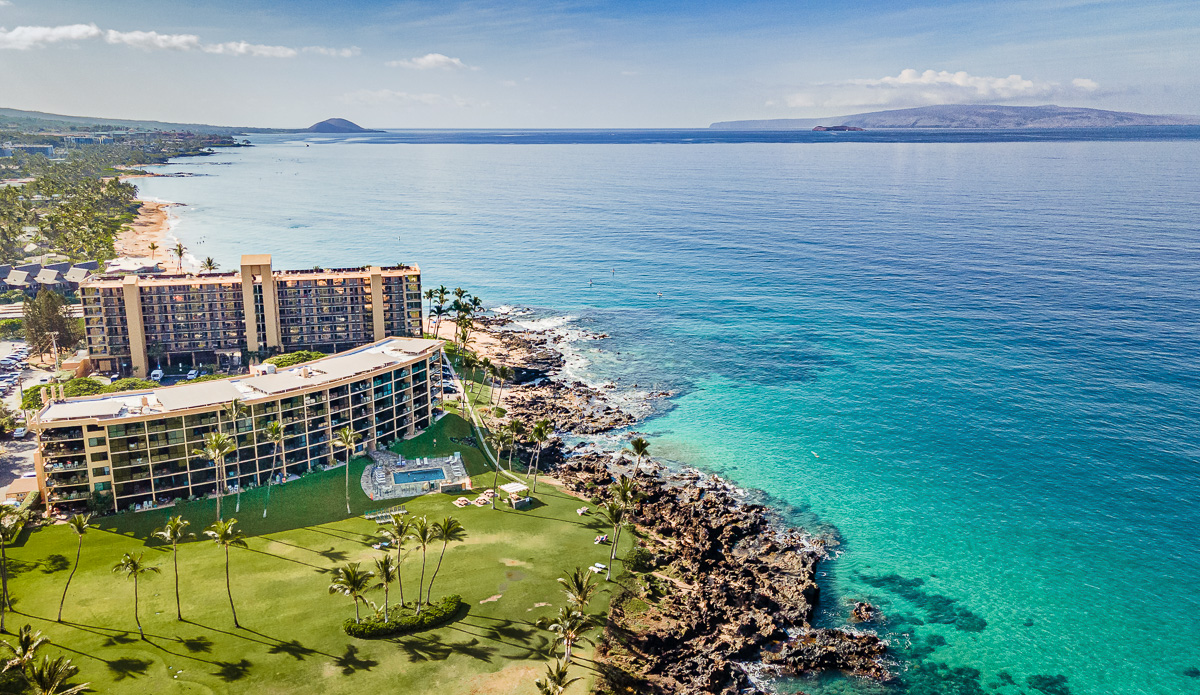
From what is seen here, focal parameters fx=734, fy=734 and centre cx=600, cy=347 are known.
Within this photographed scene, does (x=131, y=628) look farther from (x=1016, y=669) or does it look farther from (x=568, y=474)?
(x=1016, y=669)

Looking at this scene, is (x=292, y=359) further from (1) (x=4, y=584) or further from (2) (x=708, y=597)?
(2) (x=708, y=597)

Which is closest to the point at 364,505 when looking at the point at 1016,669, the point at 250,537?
the point at 250,537

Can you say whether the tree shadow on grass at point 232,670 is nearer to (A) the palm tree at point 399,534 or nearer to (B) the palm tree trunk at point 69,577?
(A) the palm tree at point 399,534

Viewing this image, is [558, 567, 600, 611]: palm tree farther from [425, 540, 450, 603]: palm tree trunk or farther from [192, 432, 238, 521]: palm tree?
[192, 432, 238, 521]: palm tree

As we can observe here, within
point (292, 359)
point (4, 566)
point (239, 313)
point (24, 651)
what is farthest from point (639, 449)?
point (239, 313)

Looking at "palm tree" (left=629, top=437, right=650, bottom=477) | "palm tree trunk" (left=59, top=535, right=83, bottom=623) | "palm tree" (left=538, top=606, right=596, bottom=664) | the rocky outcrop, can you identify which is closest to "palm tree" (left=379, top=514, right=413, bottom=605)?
"palm tree" (left=538, top=606, right=596, bottom=664)

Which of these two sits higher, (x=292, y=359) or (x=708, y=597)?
(x=292, y=359)
